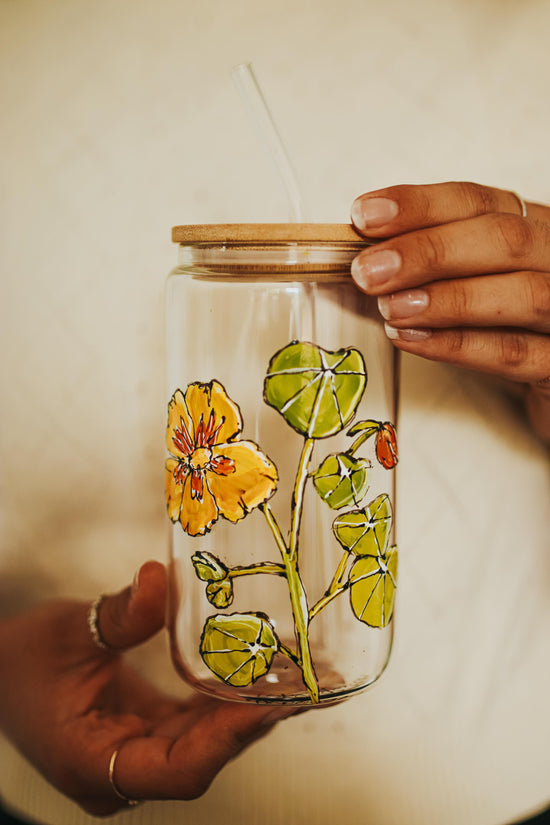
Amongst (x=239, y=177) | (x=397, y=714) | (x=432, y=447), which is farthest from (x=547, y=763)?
(x=239, y=177)

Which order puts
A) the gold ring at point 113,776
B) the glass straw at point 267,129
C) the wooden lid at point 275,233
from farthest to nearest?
the gold ring at point 113,776, the glass straw at point 267,129, the wooden lid at point 275,233

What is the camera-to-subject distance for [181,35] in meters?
0.62

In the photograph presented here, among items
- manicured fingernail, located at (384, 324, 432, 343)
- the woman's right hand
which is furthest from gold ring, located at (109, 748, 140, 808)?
manicured fingernail, located at (384, 324, 432, 343)

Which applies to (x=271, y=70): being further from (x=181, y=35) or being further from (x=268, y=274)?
(x=268, y=274)

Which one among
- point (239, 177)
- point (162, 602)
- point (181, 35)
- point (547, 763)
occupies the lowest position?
point (547, 763)

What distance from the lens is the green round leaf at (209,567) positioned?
44cm

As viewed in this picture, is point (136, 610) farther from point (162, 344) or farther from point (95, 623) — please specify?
point (162, 344)

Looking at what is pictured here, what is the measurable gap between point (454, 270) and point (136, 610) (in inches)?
15.2

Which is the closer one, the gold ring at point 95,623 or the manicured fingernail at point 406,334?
the manicured fingernail at point 406,334

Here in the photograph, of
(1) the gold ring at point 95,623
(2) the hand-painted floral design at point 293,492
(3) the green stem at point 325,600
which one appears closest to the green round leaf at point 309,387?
(2) the hand-painted floral design at point 293,492

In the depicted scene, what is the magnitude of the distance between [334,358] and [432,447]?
0.87ft

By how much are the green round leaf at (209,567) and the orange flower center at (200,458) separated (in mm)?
60

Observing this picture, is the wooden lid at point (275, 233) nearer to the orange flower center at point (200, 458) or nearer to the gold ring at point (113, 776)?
the orange flower center at point (200, 458)

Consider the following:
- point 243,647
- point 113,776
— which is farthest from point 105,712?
point 243,647
